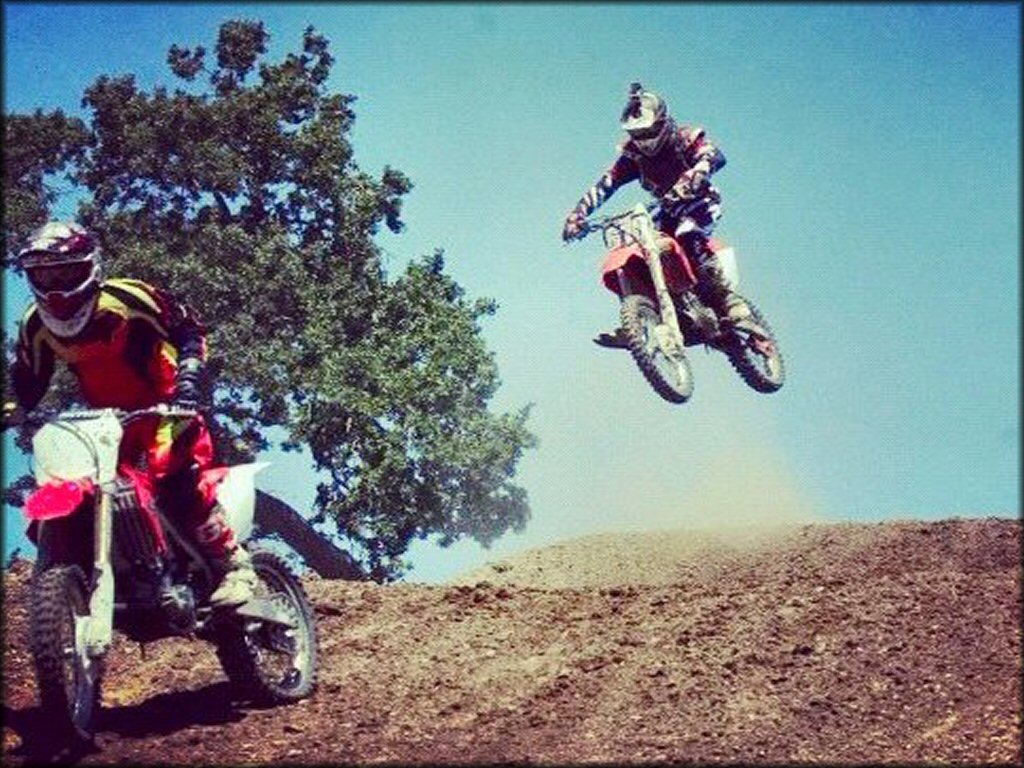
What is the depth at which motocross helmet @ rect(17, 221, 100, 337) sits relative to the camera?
525 centimetres

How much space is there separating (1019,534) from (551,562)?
5.39 metres

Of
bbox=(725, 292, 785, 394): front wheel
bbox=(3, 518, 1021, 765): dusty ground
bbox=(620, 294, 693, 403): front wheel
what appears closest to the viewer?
bbox=(3, 518, 1021, 765): dusty ground

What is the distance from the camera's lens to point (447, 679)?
6375 millimetres

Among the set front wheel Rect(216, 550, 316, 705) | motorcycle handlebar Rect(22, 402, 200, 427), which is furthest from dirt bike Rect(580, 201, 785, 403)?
motorcycle handlebar Rect(22, 402, 200, 427)

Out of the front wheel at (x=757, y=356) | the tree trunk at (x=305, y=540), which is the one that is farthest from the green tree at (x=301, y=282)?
the front wheel at (x=757, y=356)

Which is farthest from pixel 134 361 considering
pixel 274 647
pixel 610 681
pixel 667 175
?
pixel 667 175

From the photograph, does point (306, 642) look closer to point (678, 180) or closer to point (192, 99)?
point (678, 180)

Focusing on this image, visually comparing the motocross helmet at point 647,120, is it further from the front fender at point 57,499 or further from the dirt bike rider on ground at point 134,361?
the front fender at point 57,499

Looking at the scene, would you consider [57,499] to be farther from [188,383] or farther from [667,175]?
[667,175]

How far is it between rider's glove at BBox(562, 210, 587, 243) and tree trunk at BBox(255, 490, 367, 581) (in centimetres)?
1093

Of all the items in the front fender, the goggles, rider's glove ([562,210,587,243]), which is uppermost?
rider's glove ([562,210,587,243])

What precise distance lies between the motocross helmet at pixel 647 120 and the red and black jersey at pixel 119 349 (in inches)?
210

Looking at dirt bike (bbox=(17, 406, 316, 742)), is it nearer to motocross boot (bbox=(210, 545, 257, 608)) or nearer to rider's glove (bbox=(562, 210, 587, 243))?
motocross boot (bbox=(210, 545, 257, 608))

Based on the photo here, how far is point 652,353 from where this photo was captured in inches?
381
